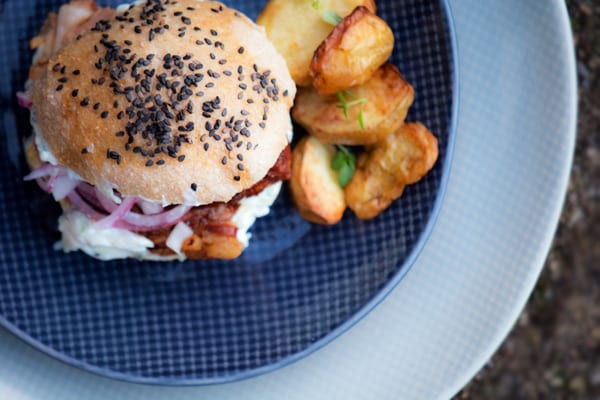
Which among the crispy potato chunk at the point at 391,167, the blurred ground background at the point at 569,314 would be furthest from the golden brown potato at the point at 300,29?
the blurred ground background at the point at 569,314

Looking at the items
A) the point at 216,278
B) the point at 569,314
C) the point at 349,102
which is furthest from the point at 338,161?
the point at 569,314

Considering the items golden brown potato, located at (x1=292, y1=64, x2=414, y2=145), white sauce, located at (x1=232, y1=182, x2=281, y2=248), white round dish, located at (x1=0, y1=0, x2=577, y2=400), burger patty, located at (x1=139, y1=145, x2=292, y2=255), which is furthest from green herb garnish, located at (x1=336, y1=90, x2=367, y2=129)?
white round dish, located at (x1=0, y1=0, x2=577, y2=400)

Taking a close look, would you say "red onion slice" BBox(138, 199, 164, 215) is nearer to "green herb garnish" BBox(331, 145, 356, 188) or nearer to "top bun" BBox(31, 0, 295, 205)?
"top bun" BBox(31, 0, 295, 205)

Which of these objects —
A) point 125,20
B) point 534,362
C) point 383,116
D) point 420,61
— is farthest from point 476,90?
point 534,362

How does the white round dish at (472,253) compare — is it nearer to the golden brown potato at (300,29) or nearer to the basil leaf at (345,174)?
the basil leaf at (345,174)

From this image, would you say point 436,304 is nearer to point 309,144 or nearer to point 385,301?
point 385,301

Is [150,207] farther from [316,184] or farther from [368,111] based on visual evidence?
[368,111]
